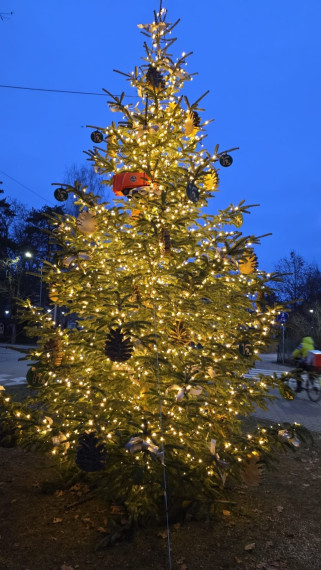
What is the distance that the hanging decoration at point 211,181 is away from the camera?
5.18 metres

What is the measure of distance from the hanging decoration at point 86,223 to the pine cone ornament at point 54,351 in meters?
1.29

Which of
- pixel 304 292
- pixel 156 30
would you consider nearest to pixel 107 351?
pixel 156 30

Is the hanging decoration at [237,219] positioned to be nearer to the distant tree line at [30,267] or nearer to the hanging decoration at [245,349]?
the hanging decoration at [245,349]

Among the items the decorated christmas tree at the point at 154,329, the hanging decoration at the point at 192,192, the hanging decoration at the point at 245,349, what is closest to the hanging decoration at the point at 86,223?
the decorated christmas tree at the point at 154,329

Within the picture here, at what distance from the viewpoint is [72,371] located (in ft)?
14.9

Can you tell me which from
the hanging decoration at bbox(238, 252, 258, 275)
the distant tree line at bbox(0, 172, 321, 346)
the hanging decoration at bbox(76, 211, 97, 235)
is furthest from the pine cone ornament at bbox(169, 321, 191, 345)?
the distant tree line at bbox(0, 172, 321, 346)

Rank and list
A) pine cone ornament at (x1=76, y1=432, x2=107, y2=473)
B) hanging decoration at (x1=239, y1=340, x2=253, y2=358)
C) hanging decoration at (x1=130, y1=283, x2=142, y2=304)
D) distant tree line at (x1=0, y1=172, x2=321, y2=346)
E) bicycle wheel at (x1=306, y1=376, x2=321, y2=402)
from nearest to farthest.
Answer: pine cone ornament at (x1=76, y1=432, x2=107, y2=473)
hanging decoration at (x1=239, y1=340, x2=253, y2=358)
hanging decoration at (x1=130, y1=283, x2=142, y2=304)
bicycle wheel at (x1=306, y1=376, x2=321, y2=402)
distant tree line at (x1=0, y1=172, x2=321, y2=346)

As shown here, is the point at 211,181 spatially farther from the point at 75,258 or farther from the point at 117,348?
the point at 117,348

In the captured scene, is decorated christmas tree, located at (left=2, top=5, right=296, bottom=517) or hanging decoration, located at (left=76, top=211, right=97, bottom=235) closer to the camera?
decorated christmas tree, located at (left=2, top=5, right=296, bottom=517)

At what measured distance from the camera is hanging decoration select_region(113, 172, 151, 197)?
16.2 feet

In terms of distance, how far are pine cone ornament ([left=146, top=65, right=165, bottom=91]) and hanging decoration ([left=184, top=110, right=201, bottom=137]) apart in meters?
0.46

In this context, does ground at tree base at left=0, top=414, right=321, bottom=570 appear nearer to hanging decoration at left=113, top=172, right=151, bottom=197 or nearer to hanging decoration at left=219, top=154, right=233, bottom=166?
hanging decoration at left=113, top=172, right=151, bottom=197

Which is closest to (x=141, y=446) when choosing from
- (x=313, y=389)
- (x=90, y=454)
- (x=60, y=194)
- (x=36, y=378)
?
(x=90, y=454)

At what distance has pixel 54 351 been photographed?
4543mm
